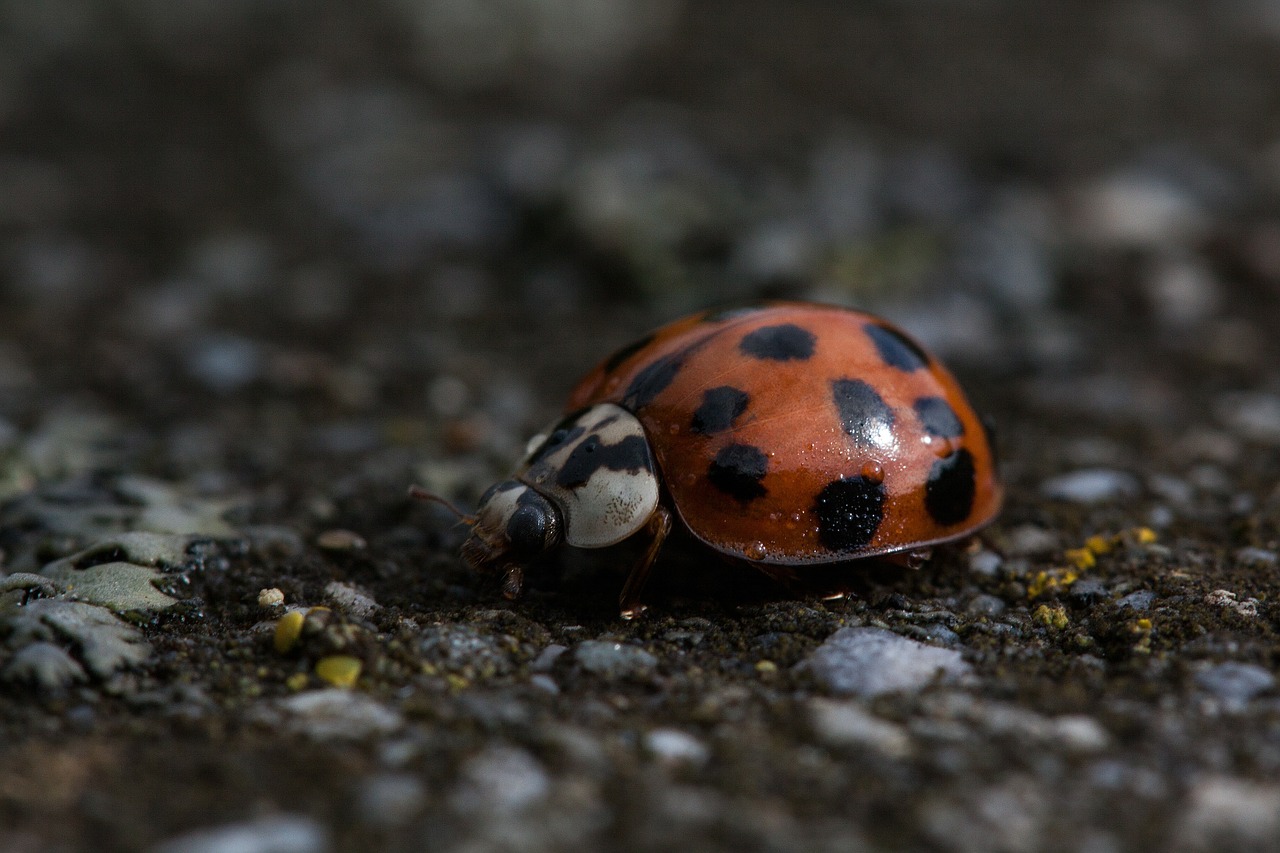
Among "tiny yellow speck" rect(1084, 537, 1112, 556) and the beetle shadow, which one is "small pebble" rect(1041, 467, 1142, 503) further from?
the beetle shadow

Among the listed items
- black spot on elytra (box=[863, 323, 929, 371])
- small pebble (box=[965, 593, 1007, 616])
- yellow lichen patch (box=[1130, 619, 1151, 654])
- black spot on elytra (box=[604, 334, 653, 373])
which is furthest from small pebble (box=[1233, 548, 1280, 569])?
black spot on elytra (box=[604, 334, 653, 373])

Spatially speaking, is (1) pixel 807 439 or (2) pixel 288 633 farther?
(1) pixel 807 439

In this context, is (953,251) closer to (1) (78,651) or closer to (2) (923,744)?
(2) (923,744)

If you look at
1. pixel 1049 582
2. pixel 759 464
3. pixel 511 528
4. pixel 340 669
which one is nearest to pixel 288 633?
pixel 340 669

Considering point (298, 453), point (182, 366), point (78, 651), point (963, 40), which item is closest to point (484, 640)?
point (78, 651)

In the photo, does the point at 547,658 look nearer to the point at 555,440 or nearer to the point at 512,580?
the point at 512,580
